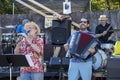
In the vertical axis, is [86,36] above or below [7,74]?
above

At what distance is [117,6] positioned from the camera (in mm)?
21812

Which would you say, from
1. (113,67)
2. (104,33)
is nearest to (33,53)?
(113,67)

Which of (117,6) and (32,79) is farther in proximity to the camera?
(117,6)

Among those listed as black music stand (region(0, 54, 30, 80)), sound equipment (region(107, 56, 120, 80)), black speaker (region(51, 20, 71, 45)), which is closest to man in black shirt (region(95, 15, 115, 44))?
black speaker (region(51, 20, 71, 45))

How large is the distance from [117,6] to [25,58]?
1518cm

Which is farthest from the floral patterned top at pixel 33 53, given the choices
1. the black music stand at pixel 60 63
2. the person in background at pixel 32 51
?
the black music stand at pixel 60 63

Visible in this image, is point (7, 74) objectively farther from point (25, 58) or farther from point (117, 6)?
point (117, 6)

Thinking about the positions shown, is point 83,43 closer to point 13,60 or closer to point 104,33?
point 13,60

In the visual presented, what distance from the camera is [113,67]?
7.92 meters

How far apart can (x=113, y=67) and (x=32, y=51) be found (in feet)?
4.96

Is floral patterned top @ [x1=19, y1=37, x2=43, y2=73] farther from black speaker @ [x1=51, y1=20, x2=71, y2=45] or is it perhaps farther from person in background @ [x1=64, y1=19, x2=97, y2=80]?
black speaker @ [x1=51, y1=20, x2=71, y2=45]

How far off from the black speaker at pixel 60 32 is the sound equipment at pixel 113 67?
96.6 inches

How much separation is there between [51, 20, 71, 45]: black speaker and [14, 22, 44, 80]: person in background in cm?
244

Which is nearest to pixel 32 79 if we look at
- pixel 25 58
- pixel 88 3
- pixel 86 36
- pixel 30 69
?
pixel 30 69
